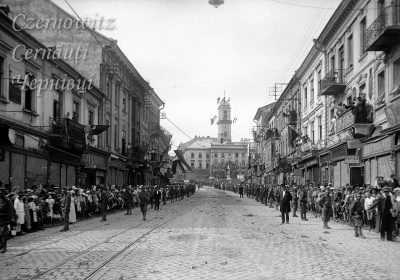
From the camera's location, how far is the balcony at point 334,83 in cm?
2862

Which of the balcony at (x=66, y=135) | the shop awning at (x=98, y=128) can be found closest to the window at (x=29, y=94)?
the balcony at (x=66, y=135)

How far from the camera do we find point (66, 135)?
1022 inches

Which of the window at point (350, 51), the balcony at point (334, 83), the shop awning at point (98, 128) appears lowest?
the shop awning at point (98, 128)

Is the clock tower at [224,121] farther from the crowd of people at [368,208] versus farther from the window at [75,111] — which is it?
the crowd of people at [368,208]

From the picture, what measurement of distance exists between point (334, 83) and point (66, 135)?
16.4 metres

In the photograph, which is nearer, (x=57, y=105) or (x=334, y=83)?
(x=57, y=105)

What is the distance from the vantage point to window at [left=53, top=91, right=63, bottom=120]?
88.8ft

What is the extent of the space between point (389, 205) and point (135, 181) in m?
37.4

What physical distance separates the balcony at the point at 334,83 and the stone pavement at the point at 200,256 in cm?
1398

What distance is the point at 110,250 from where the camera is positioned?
1214cm

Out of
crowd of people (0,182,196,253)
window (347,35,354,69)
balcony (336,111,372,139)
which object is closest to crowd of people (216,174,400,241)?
balcony (336,111,372,139)

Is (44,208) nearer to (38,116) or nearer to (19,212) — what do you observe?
(19,212)

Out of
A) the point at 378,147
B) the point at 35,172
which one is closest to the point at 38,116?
the point at 35,172

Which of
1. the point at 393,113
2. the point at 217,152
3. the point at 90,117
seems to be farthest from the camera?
the point at 217,152
